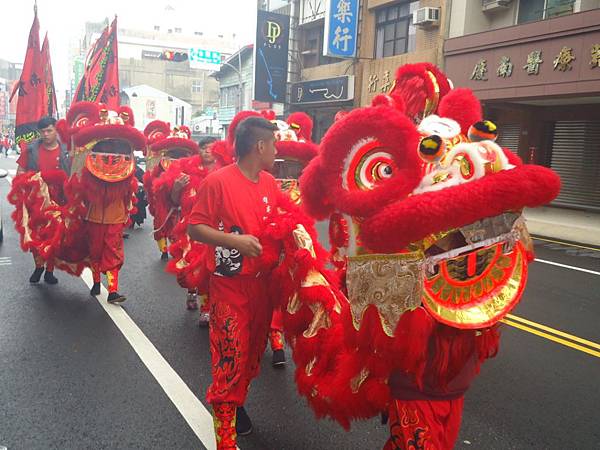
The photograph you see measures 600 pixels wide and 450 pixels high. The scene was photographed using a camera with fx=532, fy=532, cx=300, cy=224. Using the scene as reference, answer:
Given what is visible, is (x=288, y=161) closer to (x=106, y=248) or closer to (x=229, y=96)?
(x=106, y=248)

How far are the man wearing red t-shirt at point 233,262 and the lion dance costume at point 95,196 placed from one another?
10.1ft

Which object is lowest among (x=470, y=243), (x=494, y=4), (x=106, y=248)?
(x=106, y=248)

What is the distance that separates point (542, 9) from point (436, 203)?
15082 millimetres

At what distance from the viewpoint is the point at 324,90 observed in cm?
2192

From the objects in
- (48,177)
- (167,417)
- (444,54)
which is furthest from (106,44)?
(444,54)

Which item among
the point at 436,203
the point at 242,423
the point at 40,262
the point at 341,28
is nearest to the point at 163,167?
the point at 40,262

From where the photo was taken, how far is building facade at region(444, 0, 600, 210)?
42.0 feet

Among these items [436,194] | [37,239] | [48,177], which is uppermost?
[436,194]

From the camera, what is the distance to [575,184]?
15016mm

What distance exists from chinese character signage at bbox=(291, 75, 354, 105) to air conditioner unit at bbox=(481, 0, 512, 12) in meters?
5.88

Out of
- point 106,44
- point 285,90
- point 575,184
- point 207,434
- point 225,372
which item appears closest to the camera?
point 225,372

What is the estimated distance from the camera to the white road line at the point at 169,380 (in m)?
3.14

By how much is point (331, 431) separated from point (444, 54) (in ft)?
50.4

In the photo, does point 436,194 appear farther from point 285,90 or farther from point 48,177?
point 285,90
